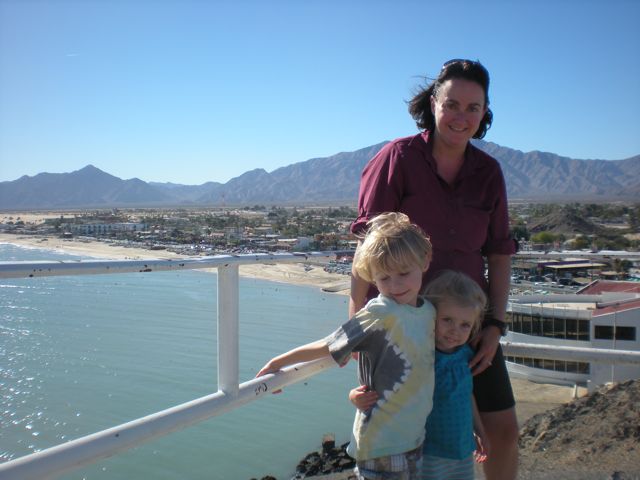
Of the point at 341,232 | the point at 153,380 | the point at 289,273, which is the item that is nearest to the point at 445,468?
the point at 341,232

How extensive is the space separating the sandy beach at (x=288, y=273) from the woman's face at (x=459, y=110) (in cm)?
1576

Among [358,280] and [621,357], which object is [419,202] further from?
[621,357]

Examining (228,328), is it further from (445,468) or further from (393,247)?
(445,468)

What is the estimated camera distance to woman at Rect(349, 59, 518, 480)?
1912 millimetres

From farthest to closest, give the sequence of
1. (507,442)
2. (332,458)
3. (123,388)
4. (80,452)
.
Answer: (123,388) → (332,458) → (507,442) → (80,452)

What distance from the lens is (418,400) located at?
5.43 feet

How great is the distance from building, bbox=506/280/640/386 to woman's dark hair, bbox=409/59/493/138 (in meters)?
16.8

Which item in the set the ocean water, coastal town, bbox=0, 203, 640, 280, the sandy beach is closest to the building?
the sandy beach

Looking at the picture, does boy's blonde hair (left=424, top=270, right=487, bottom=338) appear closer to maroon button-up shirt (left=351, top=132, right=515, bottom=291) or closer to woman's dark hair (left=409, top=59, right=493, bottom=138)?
maroon button-up shirt (left=351, top=132, right=515, bottom=291)

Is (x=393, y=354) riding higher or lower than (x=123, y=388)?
higher

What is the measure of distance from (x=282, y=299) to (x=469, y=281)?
33561 millimetres

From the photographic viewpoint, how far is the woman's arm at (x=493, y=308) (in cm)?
192

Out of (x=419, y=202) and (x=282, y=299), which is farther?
(x=282, y=299)

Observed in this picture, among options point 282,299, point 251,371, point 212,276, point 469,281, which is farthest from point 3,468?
point 212,276
